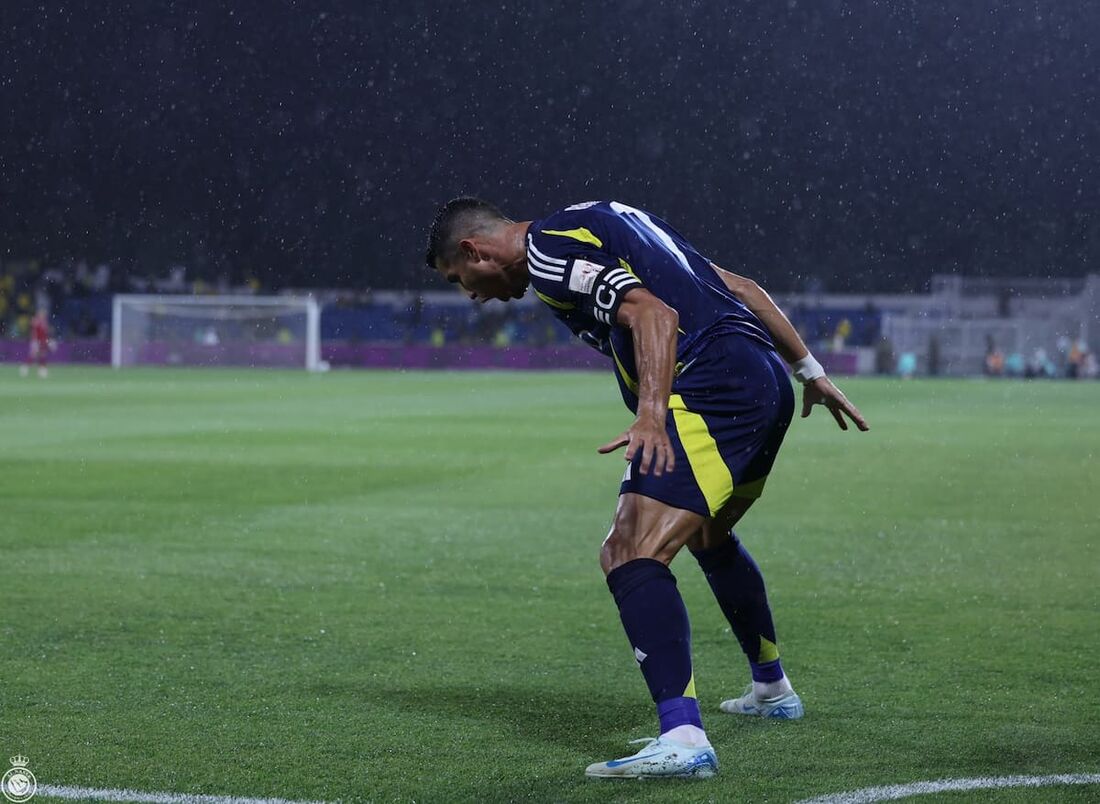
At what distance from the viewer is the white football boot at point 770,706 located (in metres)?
4.58

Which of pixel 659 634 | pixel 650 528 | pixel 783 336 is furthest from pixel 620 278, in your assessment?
pixel 659 634

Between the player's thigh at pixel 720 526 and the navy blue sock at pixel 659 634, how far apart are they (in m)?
0.33

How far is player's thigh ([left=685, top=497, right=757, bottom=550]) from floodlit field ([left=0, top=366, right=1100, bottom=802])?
0.58 metres

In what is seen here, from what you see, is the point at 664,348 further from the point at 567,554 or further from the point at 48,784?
the point at 567,554

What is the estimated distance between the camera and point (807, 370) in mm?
4707

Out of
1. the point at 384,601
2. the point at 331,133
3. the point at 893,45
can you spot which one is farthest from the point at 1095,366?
the point at 384,601

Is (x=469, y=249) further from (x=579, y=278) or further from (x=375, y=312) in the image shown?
(x=375, y=312)

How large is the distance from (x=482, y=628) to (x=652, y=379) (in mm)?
2703

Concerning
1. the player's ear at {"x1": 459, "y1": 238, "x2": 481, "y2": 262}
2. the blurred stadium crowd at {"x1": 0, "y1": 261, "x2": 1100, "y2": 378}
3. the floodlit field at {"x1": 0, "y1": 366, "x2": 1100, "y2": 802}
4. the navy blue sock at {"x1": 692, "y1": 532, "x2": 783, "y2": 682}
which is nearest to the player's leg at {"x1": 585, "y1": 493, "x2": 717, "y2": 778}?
the floodlit field at {"x1": 0, "y1": 366, "x2": 1100, "y2": 802}

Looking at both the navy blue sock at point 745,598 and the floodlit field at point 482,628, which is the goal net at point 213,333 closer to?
the floodlit field at point 482,628

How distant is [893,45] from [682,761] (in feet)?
141

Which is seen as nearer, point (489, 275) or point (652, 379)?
point (652, 379)

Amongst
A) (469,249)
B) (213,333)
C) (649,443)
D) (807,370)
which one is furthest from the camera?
(213,333)

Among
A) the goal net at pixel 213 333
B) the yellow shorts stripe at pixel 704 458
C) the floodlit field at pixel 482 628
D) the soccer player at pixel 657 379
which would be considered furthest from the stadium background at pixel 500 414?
the goal net at pixel 213 333
